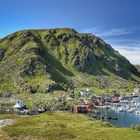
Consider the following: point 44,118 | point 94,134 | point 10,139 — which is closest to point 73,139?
point 94,134

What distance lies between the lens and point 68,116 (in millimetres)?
84750

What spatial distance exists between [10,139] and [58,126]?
13.8 m

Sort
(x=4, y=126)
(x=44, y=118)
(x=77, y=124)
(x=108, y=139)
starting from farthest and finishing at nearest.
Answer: (x=44, y=118), (x=77, y=124), (x=4, y=126), (x=108, y=139)

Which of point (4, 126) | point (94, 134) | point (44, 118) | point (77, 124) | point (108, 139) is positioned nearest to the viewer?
point (108, 139)

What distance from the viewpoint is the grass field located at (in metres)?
61.7

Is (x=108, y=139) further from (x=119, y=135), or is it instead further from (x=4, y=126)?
(x=4, y=126)

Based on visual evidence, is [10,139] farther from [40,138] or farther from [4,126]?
[4,126]

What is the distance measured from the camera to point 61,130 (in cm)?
6775

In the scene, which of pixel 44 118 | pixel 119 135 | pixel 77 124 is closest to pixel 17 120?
pixel 44 118

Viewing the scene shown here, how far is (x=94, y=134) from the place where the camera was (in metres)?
64.3

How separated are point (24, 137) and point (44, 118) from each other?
20072 mm

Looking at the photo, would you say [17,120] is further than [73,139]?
Yes

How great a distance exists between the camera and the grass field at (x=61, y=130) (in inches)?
2430

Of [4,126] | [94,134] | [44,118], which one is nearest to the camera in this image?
[94,134]
